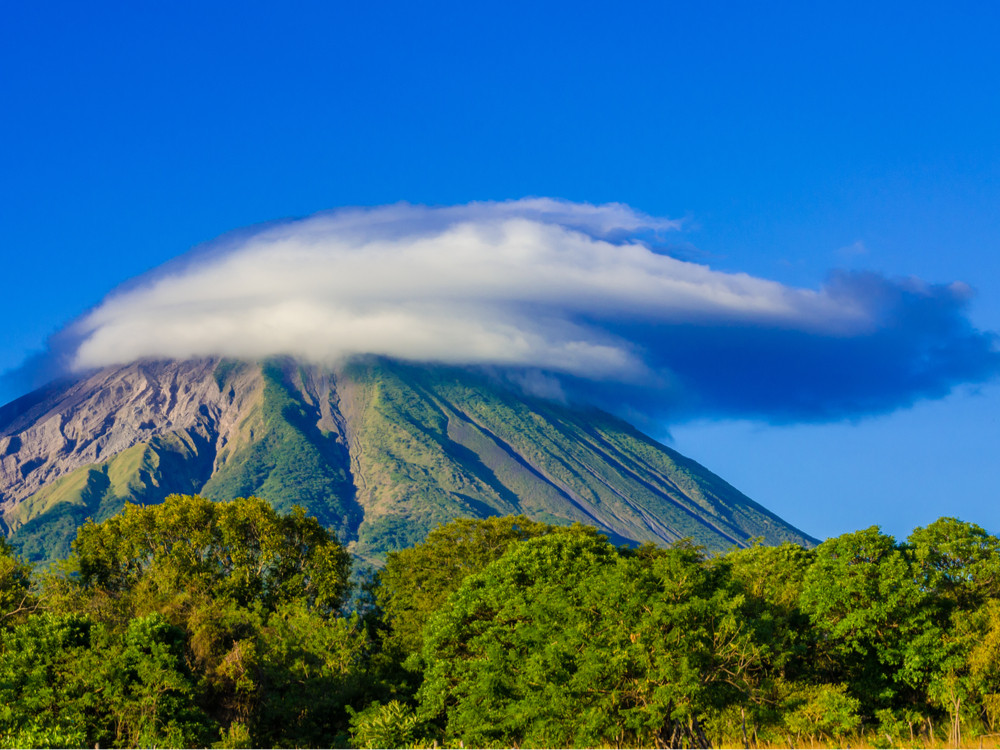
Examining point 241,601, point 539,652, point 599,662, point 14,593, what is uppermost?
point 14,593

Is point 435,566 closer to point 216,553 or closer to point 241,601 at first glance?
point 241,601

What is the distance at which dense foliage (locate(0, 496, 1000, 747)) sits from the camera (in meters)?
42.3

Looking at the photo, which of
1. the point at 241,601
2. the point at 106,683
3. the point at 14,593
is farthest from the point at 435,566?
the point at 106,683

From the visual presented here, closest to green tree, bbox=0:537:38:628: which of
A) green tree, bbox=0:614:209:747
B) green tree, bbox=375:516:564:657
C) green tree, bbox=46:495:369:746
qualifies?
green tree, bbox=46:495:369:746

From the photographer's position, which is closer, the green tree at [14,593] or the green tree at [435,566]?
the green tree at [14,593]

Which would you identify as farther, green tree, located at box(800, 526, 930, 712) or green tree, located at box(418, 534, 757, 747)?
green tree, located at box(800, 526, 930, 712)

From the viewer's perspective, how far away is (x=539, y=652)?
4781cm

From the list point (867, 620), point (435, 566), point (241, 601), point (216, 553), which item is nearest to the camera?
point (867, 620)

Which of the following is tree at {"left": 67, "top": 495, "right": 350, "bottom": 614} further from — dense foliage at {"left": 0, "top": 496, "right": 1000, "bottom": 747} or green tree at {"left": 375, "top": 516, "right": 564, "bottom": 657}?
green tree at {"left": 375, "top": 516, "right": 564, "bottom": 657}

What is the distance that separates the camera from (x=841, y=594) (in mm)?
54188

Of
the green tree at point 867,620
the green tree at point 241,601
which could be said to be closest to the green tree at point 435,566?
the green tree at point 241,601

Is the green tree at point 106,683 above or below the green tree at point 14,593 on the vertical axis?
below

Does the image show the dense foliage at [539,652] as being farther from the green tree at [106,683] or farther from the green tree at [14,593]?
the green tree at [14,593]

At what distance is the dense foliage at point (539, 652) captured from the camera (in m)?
42.3
